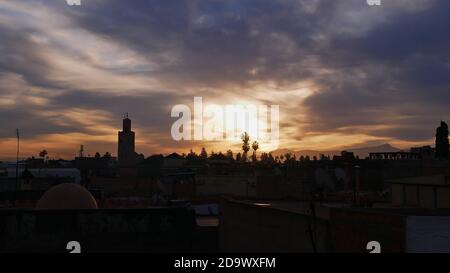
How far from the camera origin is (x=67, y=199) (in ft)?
88.7

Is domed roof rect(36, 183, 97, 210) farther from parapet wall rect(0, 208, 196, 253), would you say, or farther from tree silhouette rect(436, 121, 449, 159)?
tree silhouette rect(436, 121, 449, 159)

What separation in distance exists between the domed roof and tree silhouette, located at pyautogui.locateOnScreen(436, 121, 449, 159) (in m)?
51.5

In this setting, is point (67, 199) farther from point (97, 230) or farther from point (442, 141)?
point (442, 141)

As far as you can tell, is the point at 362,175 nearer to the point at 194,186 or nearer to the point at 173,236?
the point at 194,186

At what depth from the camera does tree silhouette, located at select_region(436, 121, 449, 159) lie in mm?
64438

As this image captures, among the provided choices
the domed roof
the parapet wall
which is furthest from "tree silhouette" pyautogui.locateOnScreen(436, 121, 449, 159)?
the domed roof

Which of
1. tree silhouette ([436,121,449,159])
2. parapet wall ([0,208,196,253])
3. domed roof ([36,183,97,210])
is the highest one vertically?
tree silhouette ([436,121,449,159])

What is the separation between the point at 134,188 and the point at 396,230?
173 feet

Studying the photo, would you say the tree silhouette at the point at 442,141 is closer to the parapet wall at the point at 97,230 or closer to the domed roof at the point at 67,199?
the parapet wall at the point at 97,230

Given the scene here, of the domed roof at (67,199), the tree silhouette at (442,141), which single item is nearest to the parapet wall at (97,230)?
the domed roof at (67,199)

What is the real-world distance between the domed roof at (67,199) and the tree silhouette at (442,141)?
51533 millimetres
